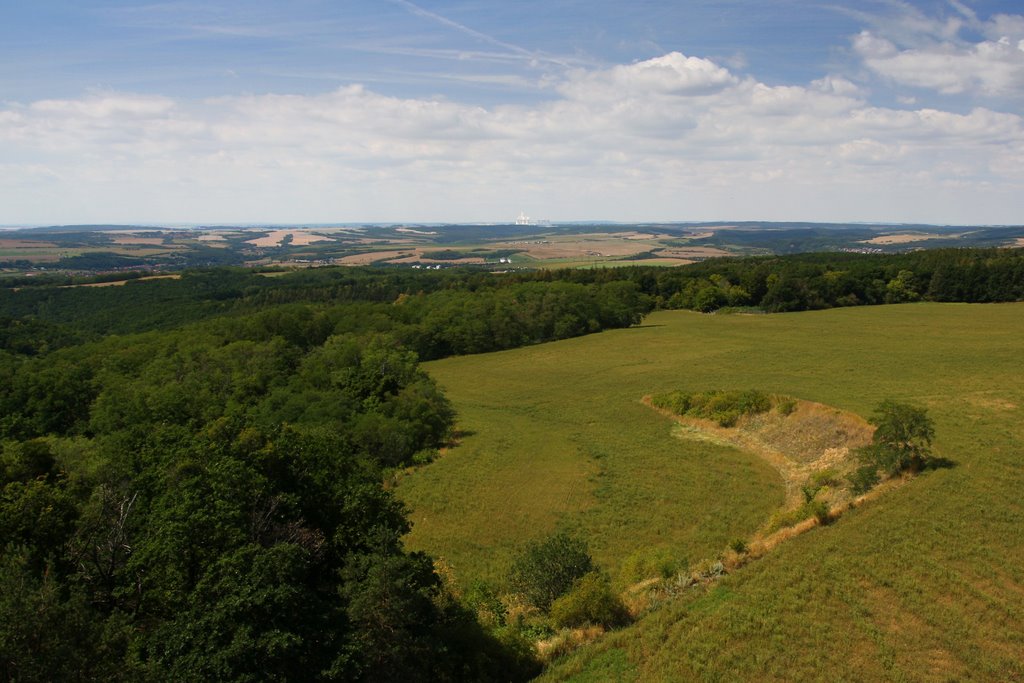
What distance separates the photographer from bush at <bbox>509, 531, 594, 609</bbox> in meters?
24.0

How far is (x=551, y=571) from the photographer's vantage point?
2417cm

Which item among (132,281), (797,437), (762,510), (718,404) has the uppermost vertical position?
(132,281)

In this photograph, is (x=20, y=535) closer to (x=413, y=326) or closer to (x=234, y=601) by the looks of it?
(x=234, y=601)

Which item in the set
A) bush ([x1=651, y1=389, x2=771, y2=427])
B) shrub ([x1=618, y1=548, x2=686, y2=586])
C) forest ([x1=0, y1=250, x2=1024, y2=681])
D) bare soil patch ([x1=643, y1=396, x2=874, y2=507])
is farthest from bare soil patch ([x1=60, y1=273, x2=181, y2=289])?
shrub ([x1=618, y1=548, x2=686, y2=586])

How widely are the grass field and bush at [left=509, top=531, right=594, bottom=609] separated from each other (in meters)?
4.01

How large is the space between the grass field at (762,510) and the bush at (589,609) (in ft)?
4.99

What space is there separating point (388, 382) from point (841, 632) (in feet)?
154

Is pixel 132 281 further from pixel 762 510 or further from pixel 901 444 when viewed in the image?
pixel 901 444

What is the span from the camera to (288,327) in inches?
3568

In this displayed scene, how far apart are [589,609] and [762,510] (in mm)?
16705

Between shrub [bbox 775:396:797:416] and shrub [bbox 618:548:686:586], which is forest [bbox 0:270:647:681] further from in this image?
shrub [bbox 775:396:797:416]

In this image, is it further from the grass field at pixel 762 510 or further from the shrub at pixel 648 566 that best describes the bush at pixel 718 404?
the shrub at pixel 648 566

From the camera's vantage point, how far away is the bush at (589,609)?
21391 mm

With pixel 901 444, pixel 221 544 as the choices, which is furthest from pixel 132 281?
pixel 901 444
